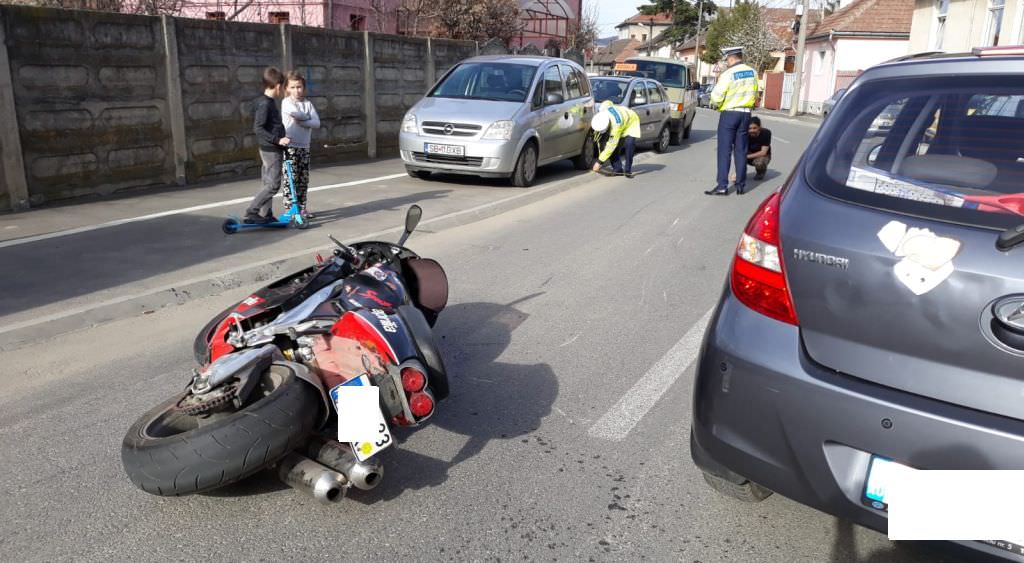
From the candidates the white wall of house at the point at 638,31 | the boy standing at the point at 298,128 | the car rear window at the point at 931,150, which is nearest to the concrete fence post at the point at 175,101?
the boy standing at the point at 298,128

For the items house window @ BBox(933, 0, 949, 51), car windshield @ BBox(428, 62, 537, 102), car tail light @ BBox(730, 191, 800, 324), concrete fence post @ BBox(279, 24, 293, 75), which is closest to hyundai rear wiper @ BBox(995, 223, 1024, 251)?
car tail light @ BBox(730, 191, 800, 324)

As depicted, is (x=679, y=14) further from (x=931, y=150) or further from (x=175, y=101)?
(x=931, y=150)

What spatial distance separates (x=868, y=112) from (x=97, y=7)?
50.0 feet

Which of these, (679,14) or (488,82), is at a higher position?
(679,14)

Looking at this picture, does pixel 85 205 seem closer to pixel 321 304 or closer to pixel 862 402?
pixel 321 304

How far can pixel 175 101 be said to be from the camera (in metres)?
10.9

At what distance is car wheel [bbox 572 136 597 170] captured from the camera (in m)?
14.8

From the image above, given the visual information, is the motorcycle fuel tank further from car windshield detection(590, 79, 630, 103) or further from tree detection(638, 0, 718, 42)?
tree detection(638, 0, 718, 42)

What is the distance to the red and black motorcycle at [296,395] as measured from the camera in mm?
2930

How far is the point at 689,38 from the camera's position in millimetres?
96000

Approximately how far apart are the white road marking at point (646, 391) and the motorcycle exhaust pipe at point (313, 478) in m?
1.42

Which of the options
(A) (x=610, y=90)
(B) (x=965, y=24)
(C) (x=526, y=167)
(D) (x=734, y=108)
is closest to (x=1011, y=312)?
(D) (x=734, y=108)

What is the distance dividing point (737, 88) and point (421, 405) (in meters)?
9.36

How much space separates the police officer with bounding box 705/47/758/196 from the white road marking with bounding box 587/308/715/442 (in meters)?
6.71
